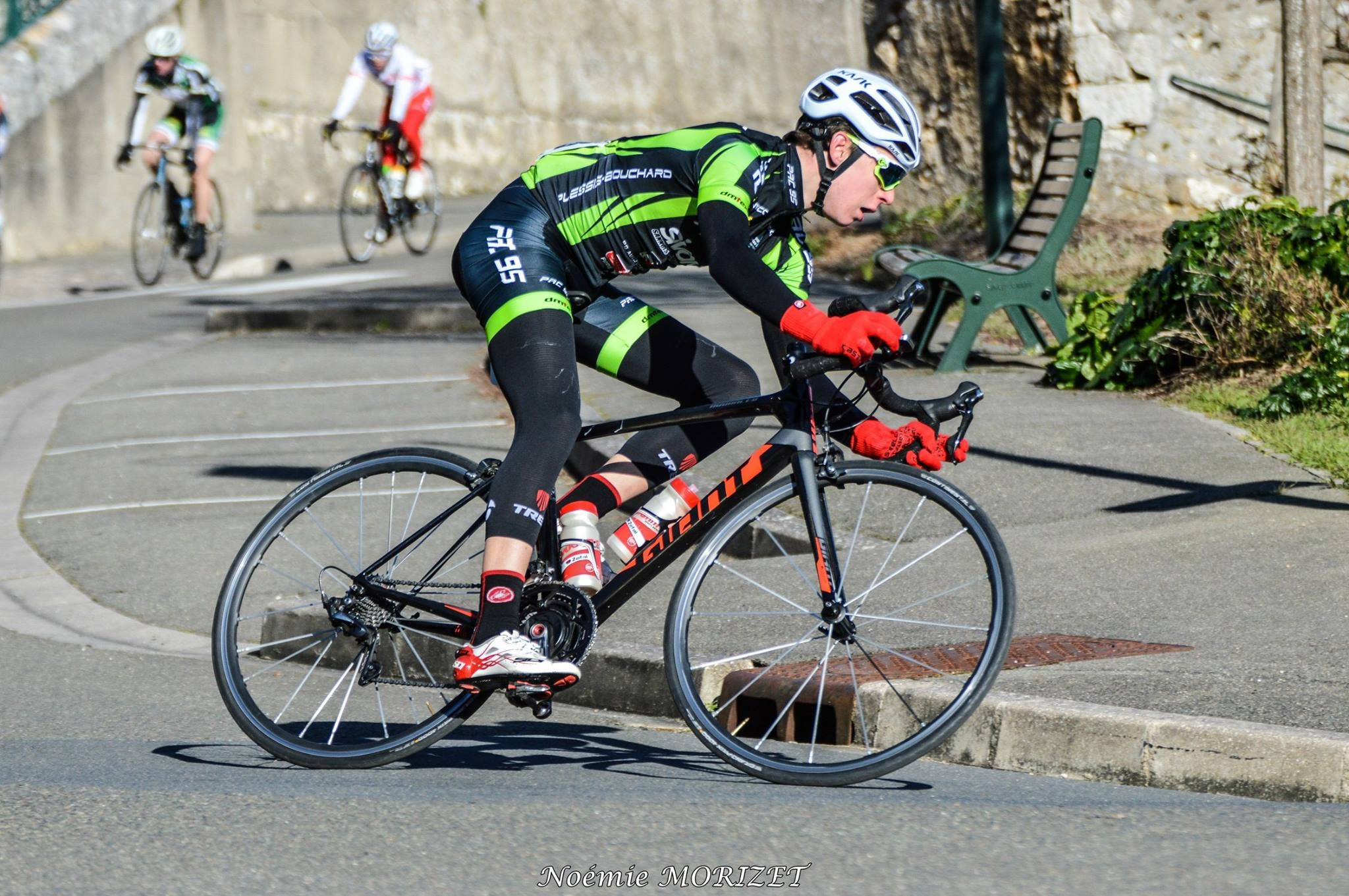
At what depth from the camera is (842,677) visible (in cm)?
489

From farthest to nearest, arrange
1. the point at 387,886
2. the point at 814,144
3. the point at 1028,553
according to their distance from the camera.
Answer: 1. the point at 1028,553
2. the point at 814,144
3. the point at 387,886

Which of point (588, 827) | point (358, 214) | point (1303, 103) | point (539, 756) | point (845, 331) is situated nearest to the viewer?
point (588, 827)

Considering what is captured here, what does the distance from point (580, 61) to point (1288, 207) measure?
22126mm

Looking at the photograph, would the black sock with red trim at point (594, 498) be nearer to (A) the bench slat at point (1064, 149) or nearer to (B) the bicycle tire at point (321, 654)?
(B) the bicycle tire at point (321, 654)

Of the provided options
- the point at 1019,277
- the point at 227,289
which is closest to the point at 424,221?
the point at 227,289

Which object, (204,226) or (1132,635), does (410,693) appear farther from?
(204,226)

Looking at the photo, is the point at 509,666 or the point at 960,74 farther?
the point at 960,74

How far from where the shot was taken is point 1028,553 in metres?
6.51

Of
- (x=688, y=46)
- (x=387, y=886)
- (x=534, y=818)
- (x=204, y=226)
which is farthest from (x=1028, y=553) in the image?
(x=688, y=46)

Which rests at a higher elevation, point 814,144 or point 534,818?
point 814,144

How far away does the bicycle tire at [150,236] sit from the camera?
15.9 metres

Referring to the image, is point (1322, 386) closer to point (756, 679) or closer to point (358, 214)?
point (756, 679)

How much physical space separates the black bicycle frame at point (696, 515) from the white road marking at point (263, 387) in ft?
21.4

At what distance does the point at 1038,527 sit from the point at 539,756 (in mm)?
2936
